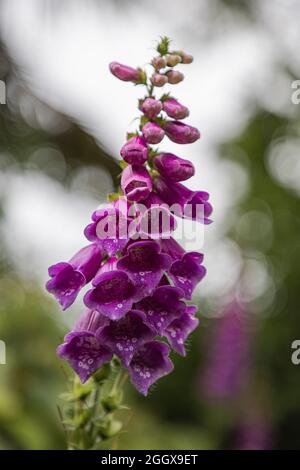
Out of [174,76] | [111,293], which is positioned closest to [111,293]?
[111,293]

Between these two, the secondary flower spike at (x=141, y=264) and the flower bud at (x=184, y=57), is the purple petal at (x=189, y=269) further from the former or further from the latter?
the flower bud at (x=184, y=57)

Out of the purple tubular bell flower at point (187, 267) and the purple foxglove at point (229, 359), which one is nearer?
the purple tubular bell flower at point (187, 267)

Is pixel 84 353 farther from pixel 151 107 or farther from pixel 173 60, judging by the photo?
pixel 173 60

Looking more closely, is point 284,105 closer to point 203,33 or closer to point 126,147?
point 203,33

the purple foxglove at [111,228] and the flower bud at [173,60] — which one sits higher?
the flower bud at [173,60]

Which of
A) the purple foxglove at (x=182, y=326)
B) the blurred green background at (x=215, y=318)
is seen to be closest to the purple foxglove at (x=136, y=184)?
the purple foxglove at (x=182, y=326)

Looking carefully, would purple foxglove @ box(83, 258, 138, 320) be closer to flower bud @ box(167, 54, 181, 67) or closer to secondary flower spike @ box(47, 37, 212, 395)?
secondary flower spike @ box(47, 37, 212, 395)

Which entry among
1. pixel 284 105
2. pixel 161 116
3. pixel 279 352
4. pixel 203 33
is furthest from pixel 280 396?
pixel 161 116
